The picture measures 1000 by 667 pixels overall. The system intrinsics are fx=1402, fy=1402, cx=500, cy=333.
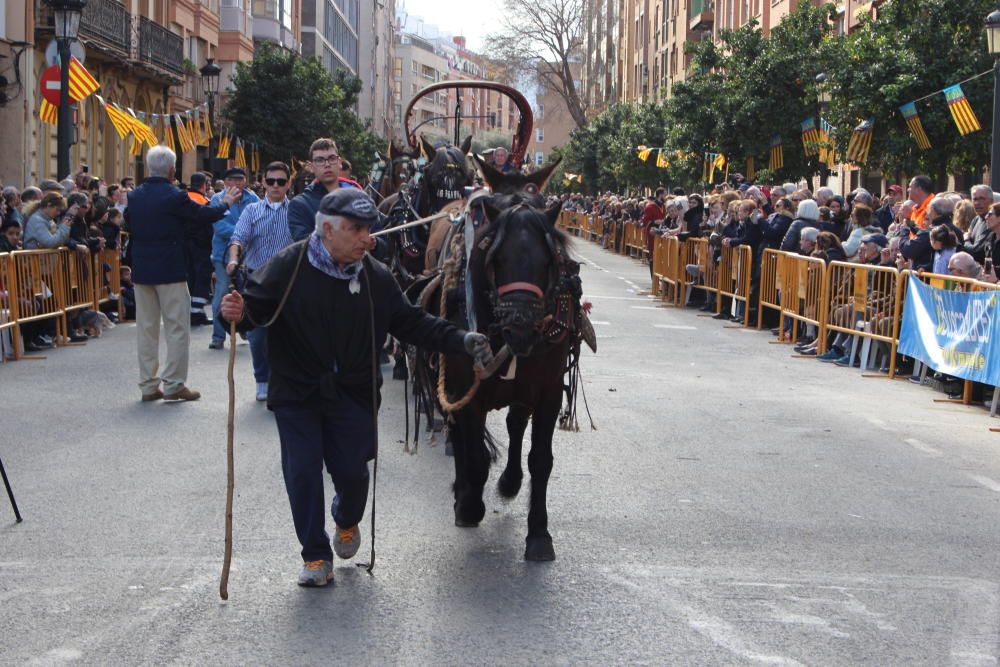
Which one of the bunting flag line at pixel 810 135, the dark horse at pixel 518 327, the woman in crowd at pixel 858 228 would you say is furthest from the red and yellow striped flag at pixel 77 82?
the dark horse at pixel 518 327

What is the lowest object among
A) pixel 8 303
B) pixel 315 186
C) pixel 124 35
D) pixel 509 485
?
pixel 509 485

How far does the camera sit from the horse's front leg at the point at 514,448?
7.11m

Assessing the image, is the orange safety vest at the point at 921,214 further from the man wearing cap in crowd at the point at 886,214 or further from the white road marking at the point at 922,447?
the white road marking at the point at 922,447

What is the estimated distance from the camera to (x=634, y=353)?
1638 centimetres

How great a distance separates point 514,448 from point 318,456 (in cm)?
147

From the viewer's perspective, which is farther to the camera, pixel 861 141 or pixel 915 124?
pixel 861 141

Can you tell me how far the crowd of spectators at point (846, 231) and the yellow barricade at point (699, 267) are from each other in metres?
0.12

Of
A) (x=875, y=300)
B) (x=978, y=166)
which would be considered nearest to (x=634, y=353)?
Result: (x=875, y=300)

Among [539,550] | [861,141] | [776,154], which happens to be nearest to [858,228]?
[861,141]

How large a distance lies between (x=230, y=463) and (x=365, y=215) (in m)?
1.21

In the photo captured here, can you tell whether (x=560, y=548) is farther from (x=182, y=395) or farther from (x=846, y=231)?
(x=846, y=231)

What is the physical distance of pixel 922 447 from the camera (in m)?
10.3

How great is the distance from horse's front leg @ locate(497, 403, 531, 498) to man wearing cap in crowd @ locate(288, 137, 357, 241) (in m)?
2.89

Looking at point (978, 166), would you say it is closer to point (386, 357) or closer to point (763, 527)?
point (386, 357)
